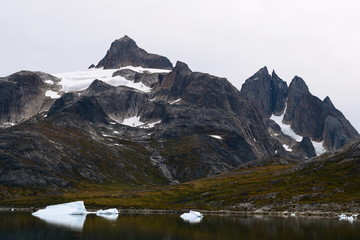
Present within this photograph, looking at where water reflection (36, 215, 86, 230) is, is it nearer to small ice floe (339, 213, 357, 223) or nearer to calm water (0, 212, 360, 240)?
calm water (0, 212, 360, 240)

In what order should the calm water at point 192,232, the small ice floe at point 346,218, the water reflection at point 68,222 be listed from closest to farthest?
the calm water at point 192,232
the water reflection at point 68,222
the small ice floe at point 346,218

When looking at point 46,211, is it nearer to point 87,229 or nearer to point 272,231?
point 87,229

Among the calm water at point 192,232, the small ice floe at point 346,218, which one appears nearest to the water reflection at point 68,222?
the calm water at point 192,232

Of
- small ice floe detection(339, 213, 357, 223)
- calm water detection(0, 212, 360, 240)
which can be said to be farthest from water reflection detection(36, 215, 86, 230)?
small ice floe detection(339, 213, 357, 223)

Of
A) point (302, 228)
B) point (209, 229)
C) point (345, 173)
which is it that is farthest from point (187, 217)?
point (345, 173)

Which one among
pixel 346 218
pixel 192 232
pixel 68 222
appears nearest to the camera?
pixel 192 232

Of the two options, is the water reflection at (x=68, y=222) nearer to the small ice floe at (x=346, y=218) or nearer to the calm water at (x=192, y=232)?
the calm water at (x=192, y=232)

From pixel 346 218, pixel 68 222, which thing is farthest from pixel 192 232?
pixel 346 218

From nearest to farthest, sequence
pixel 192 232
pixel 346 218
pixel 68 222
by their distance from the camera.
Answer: pixel 192 232, pixel 346 218, pixel 68 222

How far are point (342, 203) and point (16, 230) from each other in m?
104

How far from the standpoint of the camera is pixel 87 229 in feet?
335

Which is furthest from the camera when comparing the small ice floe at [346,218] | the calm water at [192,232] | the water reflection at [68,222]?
the small ice floe at [346,218]

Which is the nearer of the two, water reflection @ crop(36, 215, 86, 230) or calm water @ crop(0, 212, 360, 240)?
calm water @ crop(0, 212, 360, 240)

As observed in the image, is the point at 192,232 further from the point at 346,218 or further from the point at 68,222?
the point at 346,218
